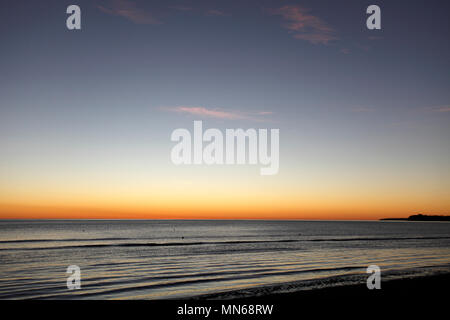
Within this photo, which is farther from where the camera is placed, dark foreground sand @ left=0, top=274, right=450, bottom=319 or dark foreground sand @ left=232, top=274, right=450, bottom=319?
dark foreground sand @ left=232, top=274, right=450, bottom=319

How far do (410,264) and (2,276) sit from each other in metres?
36.1

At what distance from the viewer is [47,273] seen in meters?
28.3

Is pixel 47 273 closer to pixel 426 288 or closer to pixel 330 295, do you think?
pixel 330 295

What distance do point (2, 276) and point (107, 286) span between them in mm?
10400
